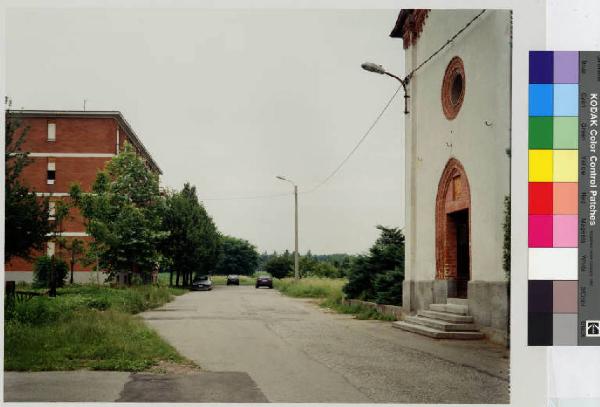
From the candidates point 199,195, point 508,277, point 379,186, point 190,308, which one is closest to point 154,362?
point 190,308

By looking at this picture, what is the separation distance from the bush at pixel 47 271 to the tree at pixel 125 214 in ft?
1.76

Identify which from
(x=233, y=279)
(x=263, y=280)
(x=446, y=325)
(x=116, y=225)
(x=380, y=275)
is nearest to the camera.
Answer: (x=116, y=225)

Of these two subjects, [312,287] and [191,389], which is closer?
[191,389]

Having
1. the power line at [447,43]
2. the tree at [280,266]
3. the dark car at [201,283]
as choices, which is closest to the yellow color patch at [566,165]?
the power line at [447,43]

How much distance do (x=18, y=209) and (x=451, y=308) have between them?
270 inches

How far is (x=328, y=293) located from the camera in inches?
445

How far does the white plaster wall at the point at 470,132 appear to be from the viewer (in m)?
8.89

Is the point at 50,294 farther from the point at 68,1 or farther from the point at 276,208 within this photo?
the point at 68,1

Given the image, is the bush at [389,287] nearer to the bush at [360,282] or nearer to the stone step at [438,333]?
the bush at [360,282]

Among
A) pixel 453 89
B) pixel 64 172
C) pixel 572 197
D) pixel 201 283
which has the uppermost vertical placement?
pixel 453 89

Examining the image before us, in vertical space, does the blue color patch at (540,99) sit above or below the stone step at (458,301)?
above

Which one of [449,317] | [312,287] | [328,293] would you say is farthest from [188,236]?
[449,317]

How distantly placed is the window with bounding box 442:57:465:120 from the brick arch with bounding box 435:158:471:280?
0.85 metres

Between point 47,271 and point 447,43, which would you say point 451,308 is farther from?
point 47,271
